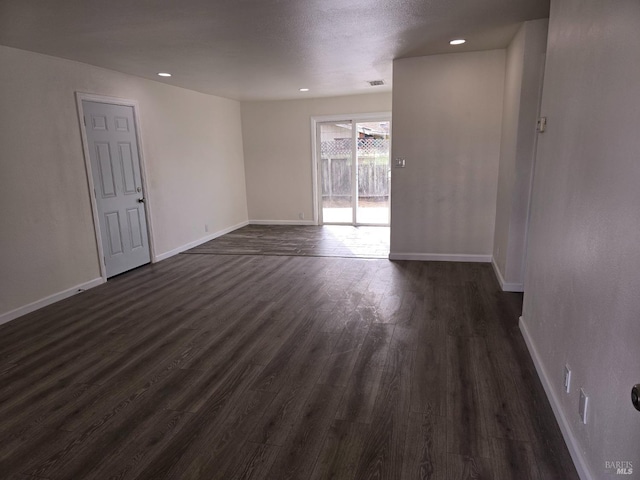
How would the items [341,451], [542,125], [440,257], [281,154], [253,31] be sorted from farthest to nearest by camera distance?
[281,154], [440,257], [253,31], [542,125], [341,451]

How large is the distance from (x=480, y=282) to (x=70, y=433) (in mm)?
3832

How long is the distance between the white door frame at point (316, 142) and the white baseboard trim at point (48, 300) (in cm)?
436

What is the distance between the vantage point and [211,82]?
5719 millimetres

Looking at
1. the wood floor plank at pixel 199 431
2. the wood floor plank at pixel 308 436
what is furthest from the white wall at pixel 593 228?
the wood floor plank at pixel 199 431

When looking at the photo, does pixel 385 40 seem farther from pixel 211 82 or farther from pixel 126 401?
pixel 126 401

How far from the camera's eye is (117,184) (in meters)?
4.92

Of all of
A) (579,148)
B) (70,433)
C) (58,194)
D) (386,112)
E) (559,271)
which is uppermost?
(386,112)

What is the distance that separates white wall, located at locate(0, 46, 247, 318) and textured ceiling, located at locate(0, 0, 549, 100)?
0.80 feet

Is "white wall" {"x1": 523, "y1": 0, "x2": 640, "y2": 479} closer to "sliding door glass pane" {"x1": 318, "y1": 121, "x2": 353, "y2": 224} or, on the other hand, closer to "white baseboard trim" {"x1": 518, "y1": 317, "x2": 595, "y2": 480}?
"white baseboard trim" {"x1": 518, "y1": 317, "x2": 595, "y2": 480}

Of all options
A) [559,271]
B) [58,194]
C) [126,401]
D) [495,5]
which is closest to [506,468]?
[559,271]

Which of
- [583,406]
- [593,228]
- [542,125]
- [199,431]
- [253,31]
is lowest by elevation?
[199,431]

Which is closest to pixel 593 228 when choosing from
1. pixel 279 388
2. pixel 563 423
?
pixel 563 423

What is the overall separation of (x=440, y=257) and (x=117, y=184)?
4.18 m

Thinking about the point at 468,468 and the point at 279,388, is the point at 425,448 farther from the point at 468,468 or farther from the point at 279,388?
the point at 279,388
